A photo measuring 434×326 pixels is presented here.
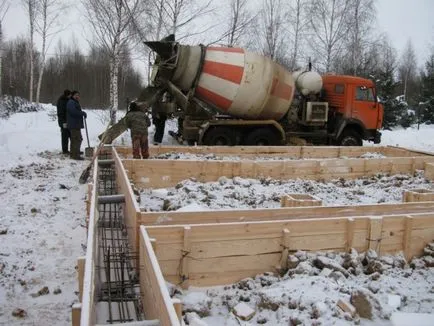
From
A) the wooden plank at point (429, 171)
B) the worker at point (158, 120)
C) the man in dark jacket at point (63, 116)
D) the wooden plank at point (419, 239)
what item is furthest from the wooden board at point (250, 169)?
the man in dark jacket at point (63, 116)

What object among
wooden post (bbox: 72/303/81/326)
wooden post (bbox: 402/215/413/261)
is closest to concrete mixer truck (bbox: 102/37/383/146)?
wooden post (bbox: 402/215/413/261)

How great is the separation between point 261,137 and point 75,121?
4510 mm

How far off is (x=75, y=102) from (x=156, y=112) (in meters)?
2.07

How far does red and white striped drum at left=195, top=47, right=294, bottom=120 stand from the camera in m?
10.6

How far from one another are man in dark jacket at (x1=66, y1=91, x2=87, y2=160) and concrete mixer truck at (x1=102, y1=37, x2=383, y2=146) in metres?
1.56

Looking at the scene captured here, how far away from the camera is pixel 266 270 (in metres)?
4.19

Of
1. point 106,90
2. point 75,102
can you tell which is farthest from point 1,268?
point 106,90

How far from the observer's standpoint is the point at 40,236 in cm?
548

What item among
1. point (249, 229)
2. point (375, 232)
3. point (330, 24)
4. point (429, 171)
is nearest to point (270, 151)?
point (429, 171)

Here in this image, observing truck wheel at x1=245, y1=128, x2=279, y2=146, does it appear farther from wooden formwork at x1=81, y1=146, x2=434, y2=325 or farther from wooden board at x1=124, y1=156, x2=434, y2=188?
wooden formwork at x1=81, y1=146, x2=434, y2=325

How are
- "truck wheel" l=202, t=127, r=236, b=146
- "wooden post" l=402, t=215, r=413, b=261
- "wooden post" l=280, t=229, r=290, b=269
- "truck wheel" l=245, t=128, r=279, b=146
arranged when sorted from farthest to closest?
"truck wheel" l=245, t=128, r=279, b=146 → "truck wheel" l=202, t=127, r=236, b=146 → "wooden post" l=402, t=215, r=413, b=261 → "wooden post" l=280, t=229, r=290, b=269

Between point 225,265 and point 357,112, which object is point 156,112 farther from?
point 225,265

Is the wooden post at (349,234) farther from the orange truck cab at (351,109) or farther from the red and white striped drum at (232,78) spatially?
the orange truck cab at (351,109)

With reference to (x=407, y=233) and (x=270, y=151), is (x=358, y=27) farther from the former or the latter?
(x=407, y=233)
